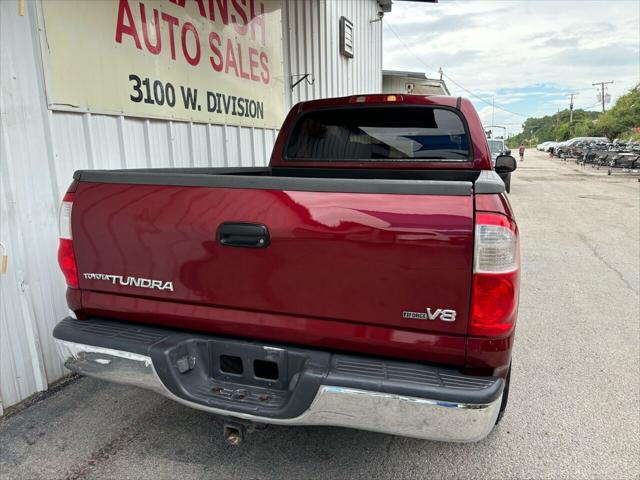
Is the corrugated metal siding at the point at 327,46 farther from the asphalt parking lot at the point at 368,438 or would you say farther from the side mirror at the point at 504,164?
the asphalt parking lot at the point at 368,438

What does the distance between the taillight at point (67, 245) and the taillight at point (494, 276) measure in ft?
6.47

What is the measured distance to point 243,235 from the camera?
2053 millimetres

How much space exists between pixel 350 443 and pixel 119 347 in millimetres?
1399

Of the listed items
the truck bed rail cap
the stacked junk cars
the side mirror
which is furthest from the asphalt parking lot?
the stacked junk cars

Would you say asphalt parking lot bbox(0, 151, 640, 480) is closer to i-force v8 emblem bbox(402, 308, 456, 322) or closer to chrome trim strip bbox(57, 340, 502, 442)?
chrome trim strip bbox(57, 340, 502, 442)

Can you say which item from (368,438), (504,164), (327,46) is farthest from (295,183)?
(327,46)

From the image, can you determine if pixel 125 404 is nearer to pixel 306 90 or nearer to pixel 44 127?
pixel 44 127

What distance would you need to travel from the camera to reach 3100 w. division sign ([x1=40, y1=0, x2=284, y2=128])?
11.1 ft

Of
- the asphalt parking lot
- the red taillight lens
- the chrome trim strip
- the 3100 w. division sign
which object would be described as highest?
the 3100 w. division sign

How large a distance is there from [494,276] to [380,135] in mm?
1982

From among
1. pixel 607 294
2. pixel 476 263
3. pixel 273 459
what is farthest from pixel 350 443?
pixel 607 294

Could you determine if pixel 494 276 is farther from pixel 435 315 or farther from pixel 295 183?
pixel 295 183

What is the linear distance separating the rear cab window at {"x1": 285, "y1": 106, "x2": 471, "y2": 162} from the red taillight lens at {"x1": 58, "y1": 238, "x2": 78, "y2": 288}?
74.0 inches

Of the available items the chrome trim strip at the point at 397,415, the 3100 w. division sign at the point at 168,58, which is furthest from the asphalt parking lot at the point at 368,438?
the 3100 w. division sign at the point at 168,58
